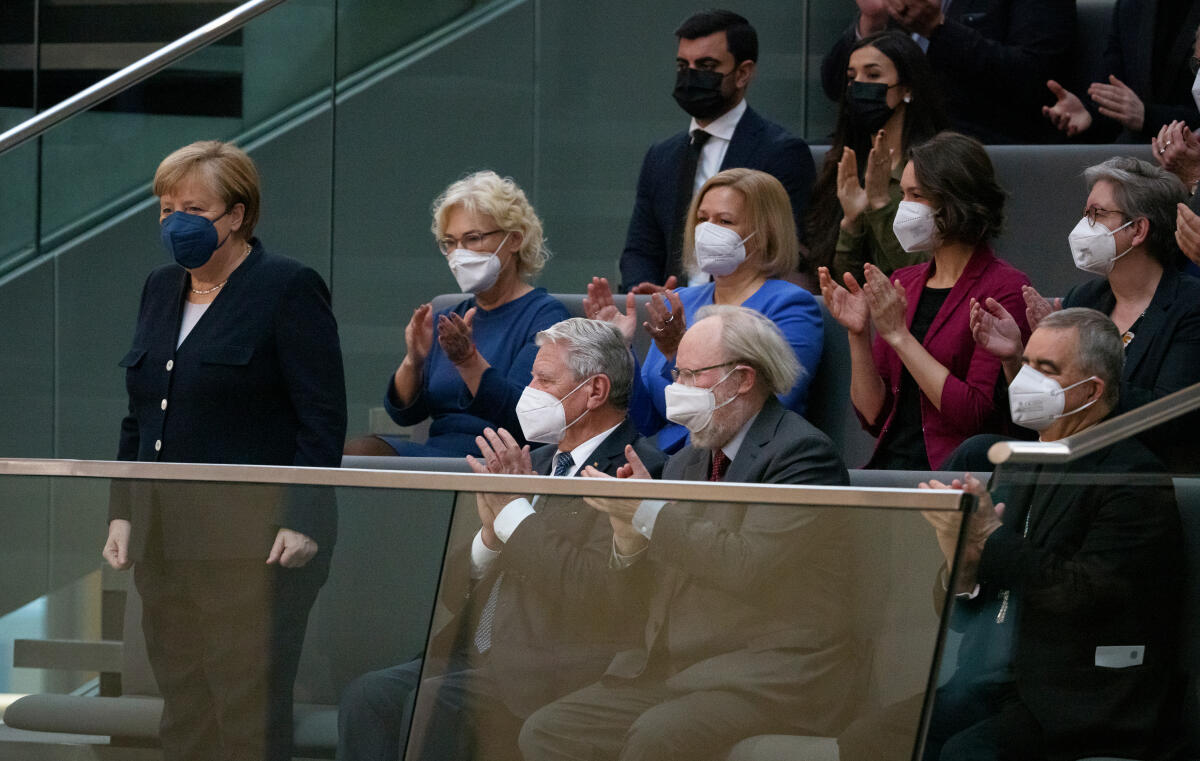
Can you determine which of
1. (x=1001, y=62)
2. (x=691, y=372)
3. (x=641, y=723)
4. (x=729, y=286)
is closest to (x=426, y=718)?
(x=641, y=723)

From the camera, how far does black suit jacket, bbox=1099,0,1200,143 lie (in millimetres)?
4074

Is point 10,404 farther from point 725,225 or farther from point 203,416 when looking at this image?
point 725,225

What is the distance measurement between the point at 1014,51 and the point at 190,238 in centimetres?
238

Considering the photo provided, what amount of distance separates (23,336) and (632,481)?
2549 millimetres

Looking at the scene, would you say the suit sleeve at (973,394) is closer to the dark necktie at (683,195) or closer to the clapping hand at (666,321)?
the clapping hand at (666,321)

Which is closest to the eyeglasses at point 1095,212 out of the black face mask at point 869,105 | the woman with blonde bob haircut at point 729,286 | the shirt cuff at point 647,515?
the woman with blonde bob haircut at point 729,286

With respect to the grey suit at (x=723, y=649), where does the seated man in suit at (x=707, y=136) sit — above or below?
above

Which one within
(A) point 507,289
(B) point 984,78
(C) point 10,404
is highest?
(B) point 984,78

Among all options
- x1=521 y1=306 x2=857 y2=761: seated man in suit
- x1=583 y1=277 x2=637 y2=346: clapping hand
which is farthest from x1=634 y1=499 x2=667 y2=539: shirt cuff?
x1=583 y1=277 x2=637 y2=346: clapping hand

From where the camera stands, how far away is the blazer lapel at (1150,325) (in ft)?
9.64

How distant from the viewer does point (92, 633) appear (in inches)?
96.7

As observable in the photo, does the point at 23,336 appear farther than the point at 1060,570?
Yes

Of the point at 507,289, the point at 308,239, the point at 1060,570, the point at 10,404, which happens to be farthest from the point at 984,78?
the point at 10,404

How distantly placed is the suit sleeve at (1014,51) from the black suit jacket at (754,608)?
2409 millimetres
